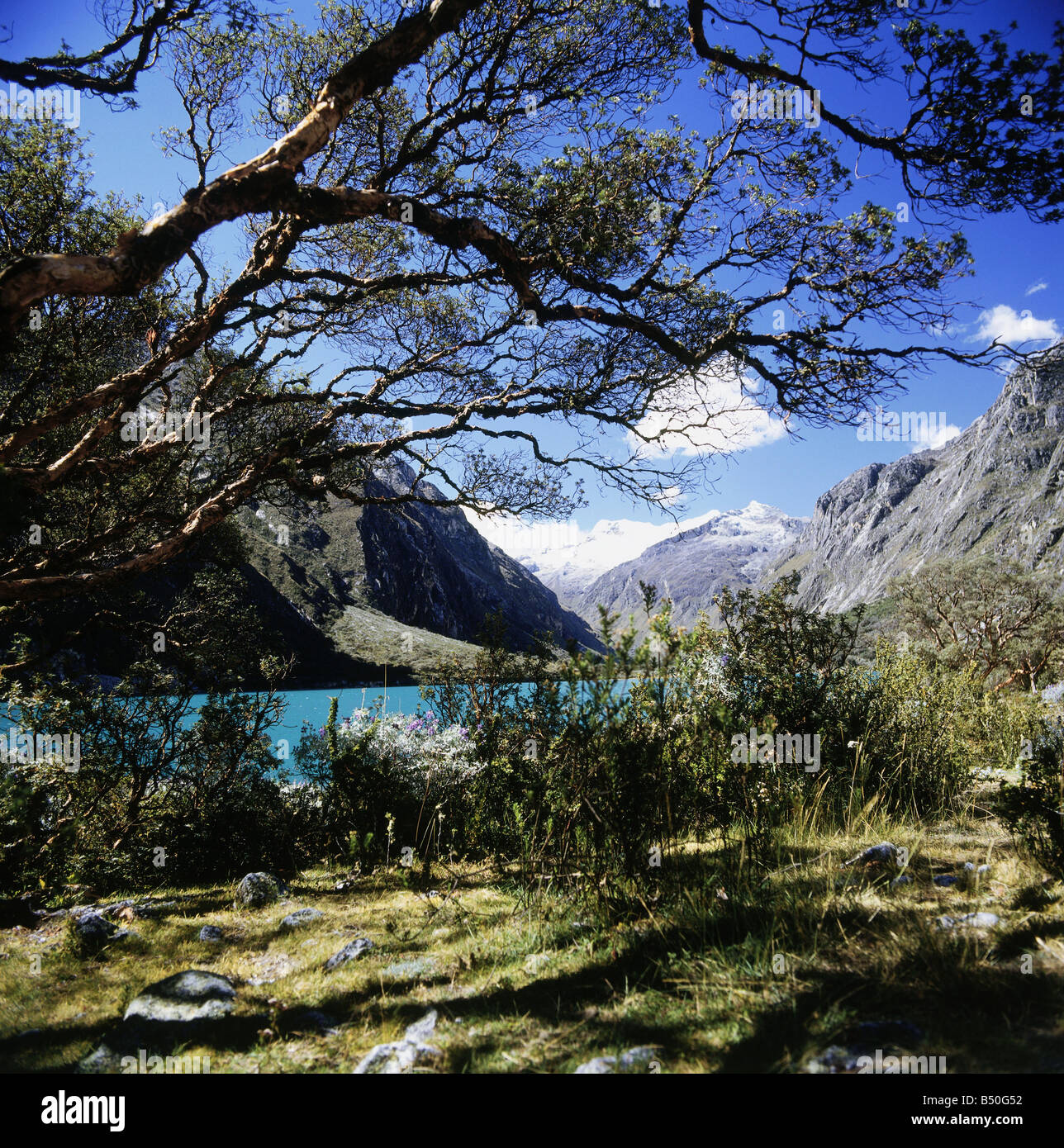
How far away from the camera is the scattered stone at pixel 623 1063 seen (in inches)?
89.4

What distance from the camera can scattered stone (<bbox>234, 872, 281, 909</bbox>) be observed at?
17.2ft

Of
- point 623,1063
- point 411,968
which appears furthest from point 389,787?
point 623,1063

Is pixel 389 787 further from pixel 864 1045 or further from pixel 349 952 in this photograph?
pixel 864 1045

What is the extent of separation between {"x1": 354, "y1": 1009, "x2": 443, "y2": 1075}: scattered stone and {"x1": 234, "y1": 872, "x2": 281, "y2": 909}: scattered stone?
3.20 m

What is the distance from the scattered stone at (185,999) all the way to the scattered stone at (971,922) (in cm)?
373

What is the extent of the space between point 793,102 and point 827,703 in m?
6.26

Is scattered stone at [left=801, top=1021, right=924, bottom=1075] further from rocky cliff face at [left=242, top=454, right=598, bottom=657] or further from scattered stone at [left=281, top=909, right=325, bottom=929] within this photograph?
rocky cliff face at [left=242, top=454, right=598, bottom=657]

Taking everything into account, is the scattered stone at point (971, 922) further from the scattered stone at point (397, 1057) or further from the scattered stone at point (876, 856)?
the scattered stone at point (397, 1057)

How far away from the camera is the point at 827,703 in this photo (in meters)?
6.97

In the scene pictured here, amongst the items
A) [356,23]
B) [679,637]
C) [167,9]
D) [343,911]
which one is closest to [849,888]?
[679,637]

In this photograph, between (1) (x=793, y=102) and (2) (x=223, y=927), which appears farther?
(1) (x=793, y=102)

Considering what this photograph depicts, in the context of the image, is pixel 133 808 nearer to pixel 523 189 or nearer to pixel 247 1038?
pixel 247 1038

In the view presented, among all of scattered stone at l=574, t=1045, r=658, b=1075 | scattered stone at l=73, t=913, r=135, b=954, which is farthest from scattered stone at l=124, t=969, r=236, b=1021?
scattered stone at l=574, t=1045, r=658, b=1075

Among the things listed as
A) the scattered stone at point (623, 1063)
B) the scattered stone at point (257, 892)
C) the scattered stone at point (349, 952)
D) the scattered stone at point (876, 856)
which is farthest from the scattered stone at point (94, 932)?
the scattered stone at point (876, 856)
